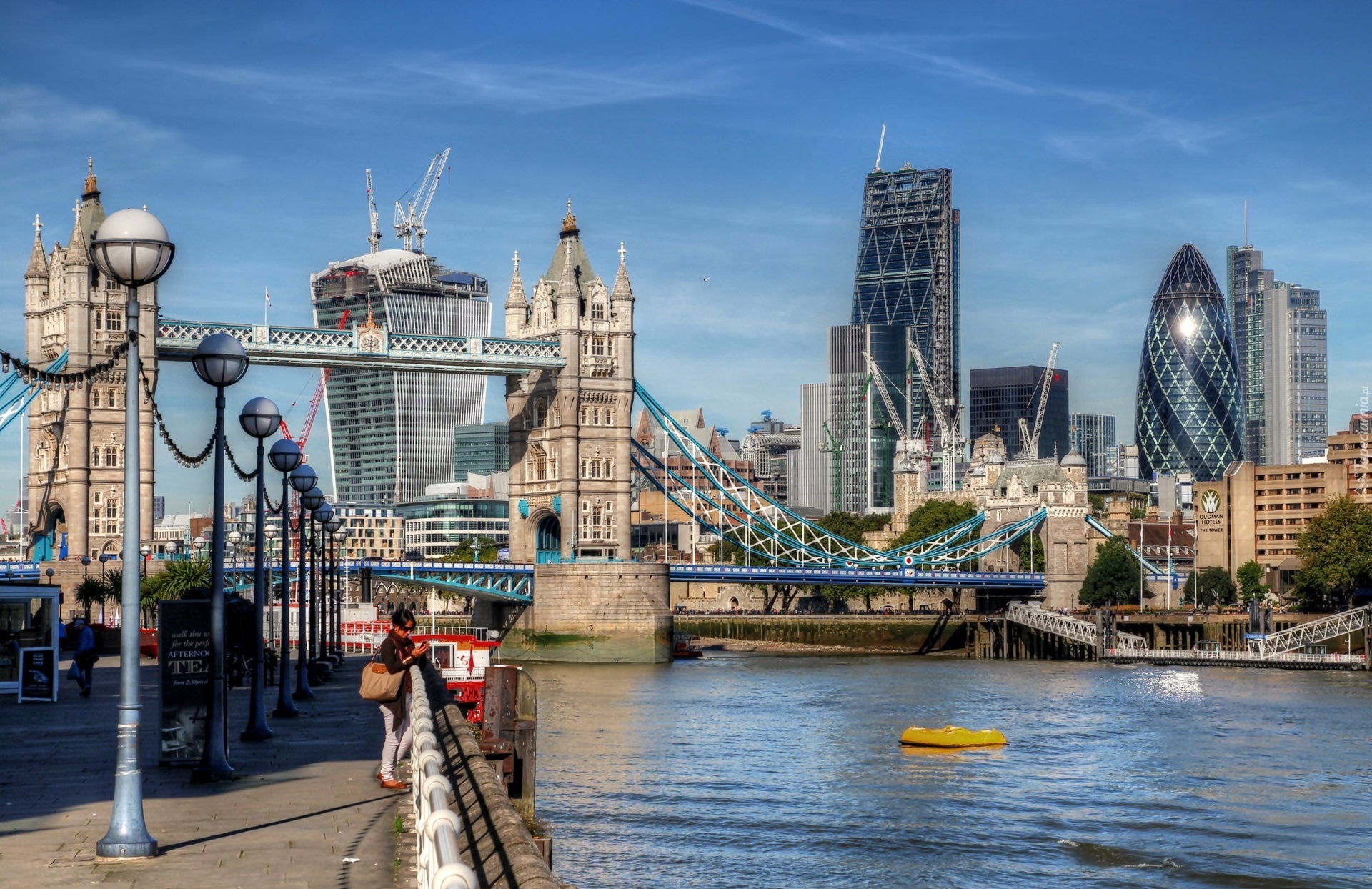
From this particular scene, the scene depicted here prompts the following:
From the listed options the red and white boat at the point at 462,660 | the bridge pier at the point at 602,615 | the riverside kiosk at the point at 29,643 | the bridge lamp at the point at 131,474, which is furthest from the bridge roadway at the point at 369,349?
the bridge lamp at the point at 131,474

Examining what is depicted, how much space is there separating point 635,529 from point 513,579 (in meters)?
96.8

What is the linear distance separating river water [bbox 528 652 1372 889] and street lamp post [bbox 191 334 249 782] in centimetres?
631

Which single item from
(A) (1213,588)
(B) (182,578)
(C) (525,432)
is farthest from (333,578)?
(A) (1213,588)

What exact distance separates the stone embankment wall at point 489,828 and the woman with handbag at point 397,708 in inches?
37.2

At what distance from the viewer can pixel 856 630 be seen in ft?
331

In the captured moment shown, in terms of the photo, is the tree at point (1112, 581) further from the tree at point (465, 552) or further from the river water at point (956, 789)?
the tree at point (465, 552)

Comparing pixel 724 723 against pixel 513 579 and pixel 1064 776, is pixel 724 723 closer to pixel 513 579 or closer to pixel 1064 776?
pixel 1064 776

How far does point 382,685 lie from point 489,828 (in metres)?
5.74

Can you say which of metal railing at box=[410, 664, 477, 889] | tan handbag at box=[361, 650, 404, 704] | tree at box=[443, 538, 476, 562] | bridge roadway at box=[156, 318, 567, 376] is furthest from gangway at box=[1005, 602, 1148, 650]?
metal railing at box=[410, 664, 477, 889]

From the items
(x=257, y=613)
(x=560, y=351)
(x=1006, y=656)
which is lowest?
(x=1006, y=656)

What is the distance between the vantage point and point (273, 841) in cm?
1319

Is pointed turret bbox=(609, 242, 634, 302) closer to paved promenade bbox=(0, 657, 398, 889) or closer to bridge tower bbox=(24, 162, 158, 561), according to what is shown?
bridge tower bbox=(24, 162, 158, 561)

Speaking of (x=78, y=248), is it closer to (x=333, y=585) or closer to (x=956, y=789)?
(x=333, y=585)

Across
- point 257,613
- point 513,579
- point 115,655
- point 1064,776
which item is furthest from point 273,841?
point 513,579
